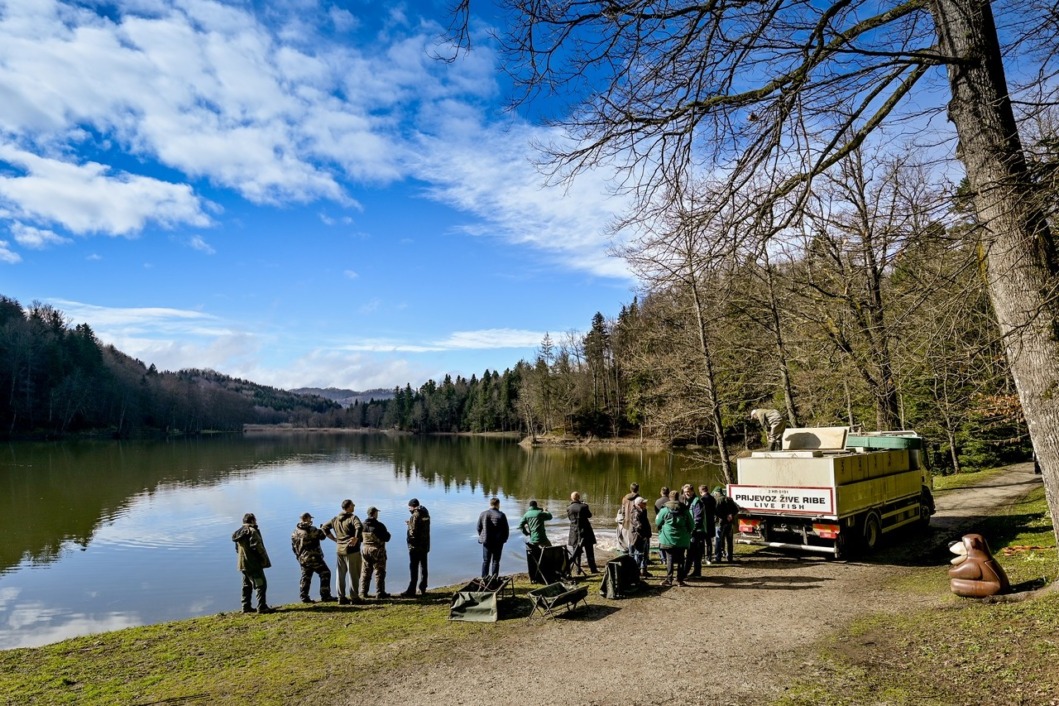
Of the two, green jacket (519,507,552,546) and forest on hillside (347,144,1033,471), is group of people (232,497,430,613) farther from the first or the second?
forest on hillside (347,144,1033,471)

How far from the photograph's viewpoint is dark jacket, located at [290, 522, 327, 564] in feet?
38.1

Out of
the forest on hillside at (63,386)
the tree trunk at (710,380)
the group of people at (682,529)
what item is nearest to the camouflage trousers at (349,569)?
the group of people at (682,529)

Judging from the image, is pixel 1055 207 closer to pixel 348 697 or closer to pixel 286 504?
pixel 348 697

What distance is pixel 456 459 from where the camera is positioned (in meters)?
60.1

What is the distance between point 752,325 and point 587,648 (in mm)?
15529

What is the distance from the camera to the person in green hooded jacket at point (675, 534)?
11453mm

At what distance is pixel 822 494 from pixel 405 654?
9.11m

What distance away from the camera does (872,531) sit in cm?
1433

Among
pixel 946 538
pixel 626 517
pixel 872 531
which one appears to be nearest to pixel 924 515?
pixel 946 538

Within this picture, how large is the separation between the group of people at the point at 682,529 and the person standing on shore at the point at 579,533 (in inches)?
32.5

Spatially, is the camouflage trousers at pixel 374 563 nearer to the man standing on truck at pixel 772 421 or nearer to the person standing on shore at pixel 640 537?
the person standing on shore at pixel 640 537

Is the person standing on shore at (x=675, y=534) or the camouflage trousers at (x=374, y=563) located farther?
the camouflage trousers at (x=374, y=563)

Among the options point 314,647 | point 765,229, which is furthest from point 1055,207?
point 314,647

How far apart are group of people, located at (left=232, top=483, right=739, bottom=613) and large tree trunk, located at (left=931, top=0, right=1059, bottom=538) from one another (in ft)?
21.9
